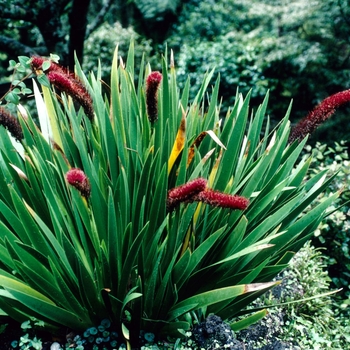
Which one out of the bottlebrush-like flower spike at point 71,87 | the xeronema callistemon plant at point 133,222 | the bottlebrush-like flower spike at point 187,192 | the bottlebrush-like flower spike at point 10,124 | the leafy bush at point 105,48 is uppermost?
the bottlebrush-like flower spike at point 71,87

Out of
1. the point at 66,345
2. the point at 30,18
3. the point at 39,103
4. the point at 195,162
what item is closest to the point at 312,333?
the point at 195,162

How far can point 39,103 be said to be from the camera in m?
2.76

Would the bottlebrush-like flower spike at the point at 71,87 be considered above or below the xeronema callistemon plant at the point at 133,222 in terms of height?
→ above

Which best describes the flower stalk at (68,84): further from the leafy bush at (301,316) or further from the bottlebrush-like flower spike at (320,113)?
the leafy bush at (301,316)

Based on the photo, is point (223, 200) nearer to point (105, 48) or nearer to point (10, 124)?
point (10, 124)

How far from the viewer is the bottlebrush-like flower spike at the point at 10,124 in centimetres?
234

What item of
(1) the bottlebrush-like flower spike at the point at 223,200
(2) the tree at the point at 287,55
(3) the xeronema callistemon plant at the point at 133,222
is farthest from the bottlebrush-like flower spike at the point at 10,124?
(2) the tree at the point at 287,55

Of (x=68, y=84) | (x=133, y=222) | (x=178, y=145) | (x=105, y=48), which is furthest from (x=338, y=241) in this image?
(x=105, y=48)

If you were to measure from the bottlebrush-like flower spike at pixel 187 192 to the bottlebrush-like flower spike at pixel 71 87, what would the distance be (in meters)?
0.70

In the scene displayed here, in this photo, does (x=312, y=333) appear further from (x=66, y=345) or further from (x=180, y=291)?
(x=66, y=345)

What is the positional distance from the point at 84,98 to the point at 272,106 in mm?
6026

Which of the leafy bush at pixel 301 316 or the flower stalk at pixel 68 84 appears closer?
the flower stalk at pixel 68 84

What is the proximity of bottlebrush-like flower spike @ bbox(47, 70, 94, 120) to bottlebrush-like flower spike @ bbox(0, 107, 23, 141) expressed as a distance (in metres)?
0.34

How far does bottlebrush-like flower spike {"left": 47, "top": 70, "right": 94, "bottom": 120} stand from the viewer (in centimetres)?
208
